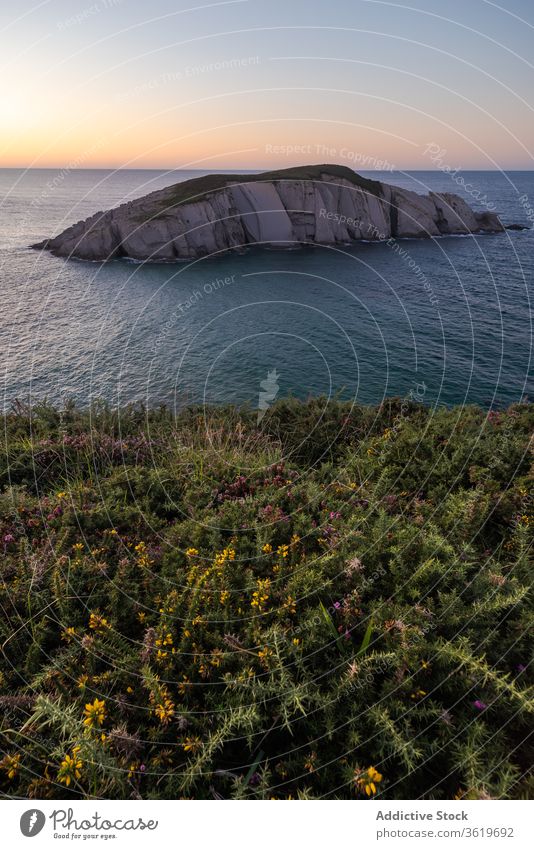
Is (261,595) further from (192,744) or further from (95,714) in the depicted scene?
(95,714)

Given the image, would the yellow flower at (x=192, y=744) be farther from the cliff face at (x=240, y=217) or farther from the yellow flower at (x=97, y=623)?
the cliff face at (x=240, y=217)

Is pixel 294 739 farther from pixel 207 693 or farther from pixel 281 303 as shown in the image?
pixel 281 303

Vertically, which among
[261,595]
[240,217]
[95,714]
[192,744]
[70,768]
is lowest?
[70,768]

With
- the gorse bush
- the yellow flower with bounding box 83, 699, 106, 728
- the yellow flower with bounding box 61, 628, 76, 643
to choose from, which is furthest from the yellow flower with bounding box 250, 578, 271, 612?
the yellow flower with bounding box 61, 628, 76, 643

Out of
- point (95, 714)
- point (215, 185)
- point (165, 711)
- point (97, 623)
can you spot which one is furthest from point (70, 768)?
point (215, 185)

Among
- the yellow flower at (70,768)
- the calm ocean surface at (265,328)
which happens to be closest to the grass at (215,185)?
the calm ocean surface at (265,328)
